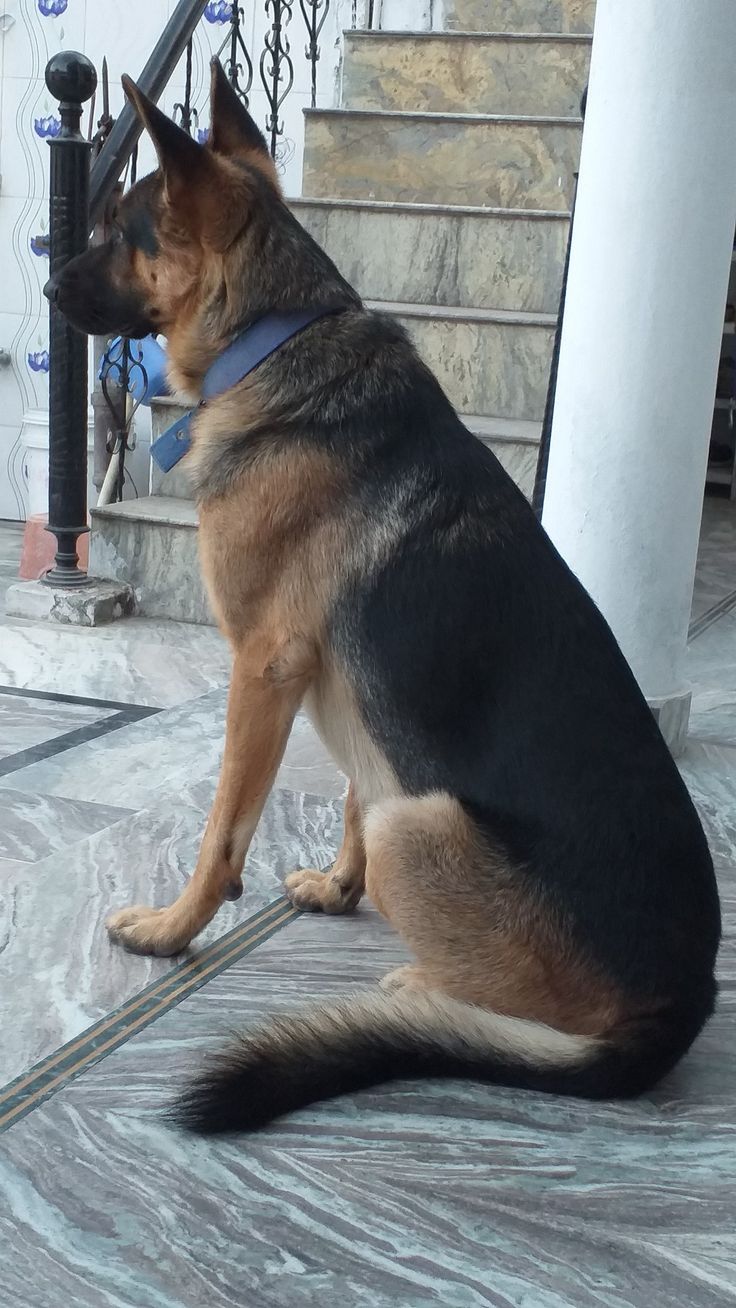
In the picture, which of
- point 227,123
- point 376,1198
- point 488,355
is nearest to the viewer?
point 376,1198

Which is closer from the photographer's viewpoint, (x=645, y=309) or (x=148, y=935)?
(x=148, y=935)

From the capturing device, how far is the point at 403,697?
208cm

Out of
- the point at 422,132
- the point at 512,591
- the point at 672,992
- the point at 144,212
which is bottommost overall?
the point at 672,992

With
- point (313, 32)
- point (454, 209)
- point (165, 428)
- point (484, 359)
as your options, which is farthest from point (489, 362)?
point (313, 32)

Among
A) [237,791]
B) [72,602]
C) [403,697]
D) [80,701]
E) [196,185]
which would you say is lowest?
[80,701]

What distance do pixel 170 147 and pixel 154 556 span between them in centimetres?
275

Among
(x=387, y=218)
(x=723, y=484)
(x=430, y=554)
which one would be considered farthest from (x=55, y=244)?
(x=723, y=484)

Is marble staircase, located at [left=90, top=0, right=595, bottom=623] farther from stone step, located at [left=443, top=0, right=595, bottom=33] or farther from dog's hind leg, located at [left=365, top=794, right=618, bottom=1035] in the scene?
dog's hind leg, located at [left=365, top=794, right=618, bottom=1035]

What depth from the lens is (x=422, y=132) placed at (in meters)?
5.84

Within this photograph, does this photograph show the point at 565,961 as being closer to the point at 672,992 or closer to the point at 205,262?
the point at 672,992

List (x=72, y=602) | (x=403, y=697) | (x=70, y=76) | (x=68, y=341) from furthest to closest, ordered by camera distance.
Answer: (x=72, y=602) < (x=68, y=341) < (x=70, y=76) < (x=403, y=697)

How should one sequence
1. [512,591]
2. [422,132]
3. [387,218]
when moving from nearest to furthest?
[512,591] < [387,218] < [422,132]

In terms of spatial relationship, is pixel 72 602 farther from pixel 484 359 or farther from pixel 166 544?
pixel 484 359

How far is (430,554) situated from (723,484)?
618cm
